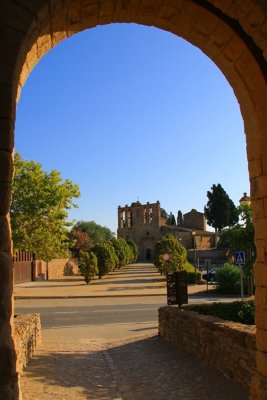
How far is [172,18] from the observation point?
4.82m

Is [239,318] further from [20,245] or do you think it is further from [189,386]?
[20,245]

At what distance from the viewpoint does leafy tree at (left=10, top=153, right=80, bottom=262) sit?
23844 mm

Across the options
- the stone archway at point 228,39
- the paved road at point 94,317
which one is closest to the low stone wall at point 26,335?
the paved road at point 94,317

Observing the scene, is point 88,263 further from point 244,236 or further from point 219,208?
point 219,208

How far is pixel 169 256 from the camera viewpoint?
31188mm

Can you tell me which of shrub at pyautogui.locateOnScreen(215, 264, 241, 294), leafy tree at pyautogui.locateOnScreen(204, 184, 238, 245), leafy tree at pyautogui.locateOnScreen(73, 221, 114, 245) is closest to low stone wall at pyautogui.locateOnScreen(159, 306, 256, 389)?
shrub at pyautogui.locateOnScreen(215, 264, 241, 294)

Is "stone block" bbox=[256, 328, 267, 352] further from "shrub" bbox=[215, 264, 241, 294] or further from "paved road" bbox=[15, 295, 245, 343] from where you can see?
"shrub" bbox=[215, 264, 241, 294]

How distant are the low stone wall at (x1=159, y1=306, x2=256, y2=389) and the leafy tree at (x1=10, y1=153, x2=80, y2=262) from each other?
50.0 ft

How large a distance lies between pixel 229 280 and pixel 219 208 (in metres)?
51.4

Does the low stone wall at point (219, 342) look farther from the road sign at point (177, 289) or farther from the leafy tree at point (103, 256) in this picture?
the leafy tree at point (103, 256)

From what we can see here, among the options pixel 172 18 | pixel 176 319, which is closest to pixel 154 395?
pixel 176 319

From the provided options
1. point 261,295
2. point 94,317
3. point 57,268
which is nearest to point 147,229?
point 57,268

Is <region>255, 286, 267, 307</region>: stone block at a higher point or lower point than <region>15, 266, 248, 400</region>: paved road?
higher

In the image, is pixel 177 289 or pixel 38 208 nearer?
pixel 177 289
